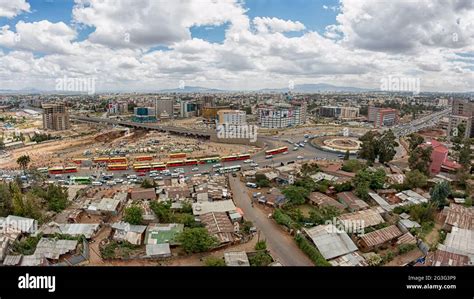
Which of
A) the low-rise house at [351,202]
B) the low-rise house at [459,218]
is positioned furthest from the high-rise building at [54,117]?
the low-rise house at [459,218]

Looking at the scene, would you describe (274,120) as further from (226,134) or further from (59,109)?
(59,109)

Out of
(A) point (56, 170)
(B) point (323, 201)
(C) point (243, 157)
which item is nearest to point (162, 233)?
(B) point (323, 201)

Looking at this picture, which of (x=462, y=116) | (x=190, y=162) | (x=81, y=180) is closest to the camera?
(x=81, y=180)

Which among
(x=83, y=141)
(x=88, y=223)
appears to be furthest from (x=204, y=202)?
(x=83, y=141)

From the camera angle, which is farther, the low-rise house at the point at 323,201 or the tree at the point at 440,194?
the low-rise house at the point at 323,201

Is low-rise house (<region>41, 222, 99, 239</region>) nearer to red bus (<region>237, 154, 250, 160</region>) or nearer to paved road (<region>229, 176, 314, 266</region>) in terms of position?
paved road (<region>229, 176, 314, 266</region>)

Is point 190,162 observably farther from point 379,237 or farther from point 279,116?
point 279,116

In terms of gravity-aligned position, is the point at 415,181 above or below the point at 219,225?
above

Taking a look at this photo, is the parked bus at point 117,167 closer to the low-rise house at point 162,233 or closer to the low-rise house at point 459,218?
the low-rise house at point 162,233
